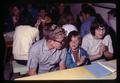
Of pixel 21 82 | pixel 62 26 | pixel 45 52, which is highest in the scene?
pixel 62 26

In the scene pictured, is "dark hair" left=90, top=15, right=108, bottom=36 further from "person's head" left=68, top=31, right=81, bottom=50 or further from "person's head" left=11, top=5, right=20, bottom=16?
"person's head" left=11, top=5, right=20, bottom=16

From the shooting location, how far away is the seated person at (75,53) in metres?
1.05

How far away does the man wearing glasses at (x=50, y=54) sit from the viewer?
1045 mm

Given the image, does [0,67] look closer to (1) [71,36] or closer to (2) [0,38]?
(2) [0,38]

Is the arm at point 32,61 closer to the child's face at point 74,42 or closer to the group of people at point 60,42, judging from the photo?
the group of people at point 60,42

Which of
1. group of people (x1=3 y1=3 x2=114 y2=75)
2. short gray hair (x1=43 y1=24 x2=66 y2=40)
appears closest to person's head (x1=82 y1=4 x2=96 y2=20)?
group of people (x1=3 y1=3 x2=114 y2=75)

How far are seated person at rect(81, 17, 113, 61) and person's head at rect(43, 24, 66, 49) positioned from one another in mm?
94

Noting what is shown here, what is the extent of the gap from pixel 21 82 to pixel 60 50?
0.71 ft

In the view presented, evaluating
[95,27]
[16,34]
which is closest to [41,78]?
[16,34]

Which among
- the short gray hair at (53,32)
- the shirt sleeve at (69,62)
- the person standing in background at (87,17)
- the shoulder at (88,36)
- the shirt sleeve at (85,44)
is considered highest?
the person standing in background at (87,17)

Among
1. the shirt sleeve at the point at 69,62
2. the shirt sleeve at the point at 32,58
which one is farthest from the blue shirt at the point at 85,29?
the shirt sleeve at the point at 32,58

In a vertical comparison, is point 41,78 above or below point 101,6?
below

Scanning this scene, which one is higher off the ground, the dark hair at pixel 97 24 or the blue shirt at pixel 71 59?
the dark hair at pixel 97 24

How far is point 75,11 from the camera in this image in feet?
3.41
